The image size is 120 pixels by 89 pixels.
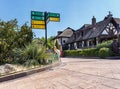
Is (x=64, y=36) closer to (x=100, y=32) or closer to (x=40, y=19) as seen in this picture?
(x=100, y=32)

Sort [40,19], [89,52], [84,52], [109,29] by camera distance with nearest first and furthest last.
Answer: [40,19], [89,52], [84,52], [109,29]

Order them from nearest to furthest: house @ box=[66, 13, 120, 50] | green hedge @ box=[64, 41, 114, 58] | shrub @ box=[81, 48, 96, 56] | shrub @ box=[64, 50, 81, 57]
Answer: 1. green hedge @ box=[64, 41, 114, 58]
2. shrub @ box=[81, 48, 96, 56]
3. shrub @ box=[64, 50, 81, 57]
4. house @ box=[66, 13, 120, 50]

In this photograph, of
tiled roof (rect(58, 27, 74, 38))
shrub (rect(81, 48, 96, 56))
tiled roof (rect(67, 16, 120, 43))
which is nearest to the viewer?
shrub (rect(81, 48, 96, 56))

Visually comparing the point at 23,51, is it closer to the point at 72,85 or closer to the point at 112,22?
the point at 72,85

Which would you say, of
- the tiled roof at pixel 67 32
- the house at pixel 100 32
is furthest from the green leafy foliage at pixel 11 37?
the tiled roof at pixel 67 32

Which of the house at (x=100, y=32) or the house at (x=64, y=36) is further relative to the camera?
the house at (x=64, y=36)

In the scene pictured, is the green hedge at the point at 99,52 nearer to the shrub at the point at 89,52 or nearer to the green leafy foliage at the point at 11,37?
the shrub at the point at 89,52

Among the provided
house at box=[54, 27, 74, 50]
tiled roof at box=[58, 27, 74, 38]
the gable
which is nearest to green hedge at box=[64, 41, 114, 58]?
the gable

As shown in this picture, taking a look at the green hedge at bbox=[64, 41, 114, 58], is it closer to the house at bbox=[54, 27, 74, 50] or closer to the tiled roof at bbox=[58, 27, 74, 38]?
the house at bbox=[54, 27, 74, 50]

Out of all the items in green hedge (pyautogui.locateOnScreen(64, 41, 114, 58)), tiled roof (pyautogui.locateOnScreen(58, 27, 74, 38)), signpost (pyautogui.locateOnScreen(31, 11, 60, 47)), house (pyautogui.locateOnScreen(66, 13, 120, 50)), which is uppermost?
tiled roof (pyautogui.locateOnScreen(58, 27, 74, 38))

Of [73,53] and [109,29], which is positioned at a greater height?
[109,29]

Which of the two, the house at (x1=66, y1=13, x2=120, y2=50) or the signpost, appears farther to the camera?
the house at (x1=66, y1=13, x2=120, y2=50)

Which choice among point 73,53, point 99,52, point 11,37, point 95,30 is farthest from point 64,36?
point 11,37

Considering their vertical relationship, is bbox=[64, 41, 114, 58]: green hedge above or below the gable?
below
